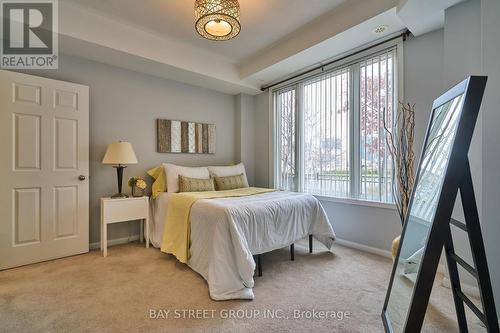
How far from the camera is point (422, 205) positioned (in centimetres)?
138

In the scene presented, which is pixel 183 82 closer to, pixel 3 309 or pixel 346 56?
pixel 346 56

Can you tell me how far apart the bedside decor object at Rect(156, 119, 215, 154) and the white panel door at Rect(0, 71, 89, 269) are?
0.98m

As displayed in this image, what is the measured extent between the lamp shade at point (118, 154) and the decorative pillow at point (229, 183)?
1188 millimetres

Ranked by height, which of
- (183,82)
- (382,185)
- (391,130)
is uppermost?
(183,82)

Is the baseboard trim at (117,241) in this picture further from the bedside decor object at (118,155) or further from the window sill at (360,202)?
the window sill at (360,202)

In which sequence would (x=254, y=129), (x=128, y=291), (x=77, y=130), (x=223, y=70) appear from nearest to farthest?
1. (x=128, y=291)
2. (x=77, y=130)
3. (x=223, y=70)
4. (x=254, y=129)

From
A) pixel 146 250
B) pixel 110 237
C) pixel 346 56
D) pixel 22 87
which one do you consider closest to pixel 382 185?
pixel 346 56

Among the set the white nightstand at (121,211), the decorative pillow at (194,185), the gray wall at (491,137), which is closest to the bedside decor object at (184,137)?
the decorative pillow at (194,185)

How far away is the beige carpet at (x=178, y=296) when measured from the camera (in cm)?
154

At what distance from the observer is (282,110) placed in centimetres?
402

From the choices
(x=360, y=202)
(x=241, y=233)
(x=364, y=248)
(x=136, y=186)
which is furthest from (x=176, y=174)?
(x=364, y=248)

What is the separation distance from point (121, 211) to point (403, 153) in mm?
3262

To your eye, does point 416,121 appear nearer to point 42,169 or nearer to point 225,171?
point 225,171

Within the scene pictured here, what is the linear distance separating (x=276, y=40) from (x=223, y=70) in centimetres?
97
